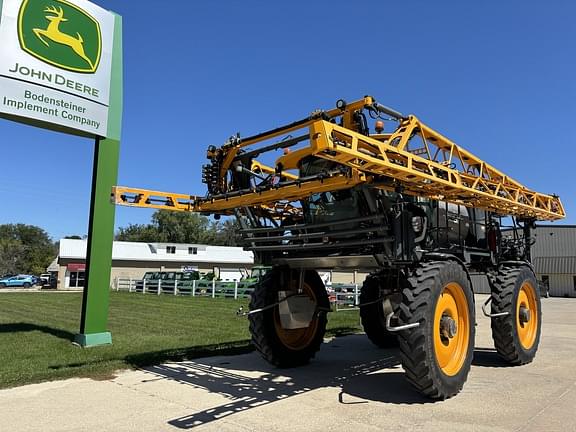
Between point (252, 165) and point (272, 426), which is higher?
point (252, 165)

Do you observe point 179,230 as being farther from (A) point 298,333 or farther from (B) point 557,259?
(A) point 298,333

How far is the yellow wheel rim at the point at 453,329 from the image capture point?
20.4 feet

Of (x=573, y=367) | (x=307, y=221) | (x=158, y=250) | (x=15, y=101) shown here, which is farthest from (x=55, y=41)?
(x=158, y=250)

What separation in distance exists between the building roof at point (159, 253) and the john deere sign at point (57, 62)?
1432 inches

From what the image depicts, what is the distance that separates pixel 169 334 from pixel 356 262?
6.97m

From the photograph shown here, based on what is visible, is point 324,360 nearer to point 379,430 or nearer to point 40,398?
point 379,430

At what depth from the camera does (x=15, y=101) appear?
8859 mm

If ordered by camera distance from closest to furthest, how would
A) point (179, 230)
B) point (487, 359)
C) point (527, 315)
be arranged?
point (527, 315)
point (487, 359)
point (179, 230)

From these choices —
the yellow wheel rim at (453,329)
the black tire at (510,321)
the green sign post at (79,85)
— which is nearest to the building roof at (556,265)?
the black tire at (510,321)

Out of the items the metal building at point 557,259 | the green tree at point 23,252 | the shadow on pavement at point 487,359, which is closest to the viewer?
the shadow on pavement at point 487,359

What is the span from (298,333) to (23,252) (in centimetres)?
8582

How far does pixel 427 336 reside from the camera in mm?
5695

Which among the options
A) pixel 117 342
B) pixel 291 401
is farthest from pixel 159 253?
pixel 291 401

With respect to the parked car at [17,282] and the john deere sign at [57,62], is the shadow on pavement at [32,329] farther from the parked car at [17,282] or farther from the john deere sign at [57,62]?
the parked car at [17,282]
